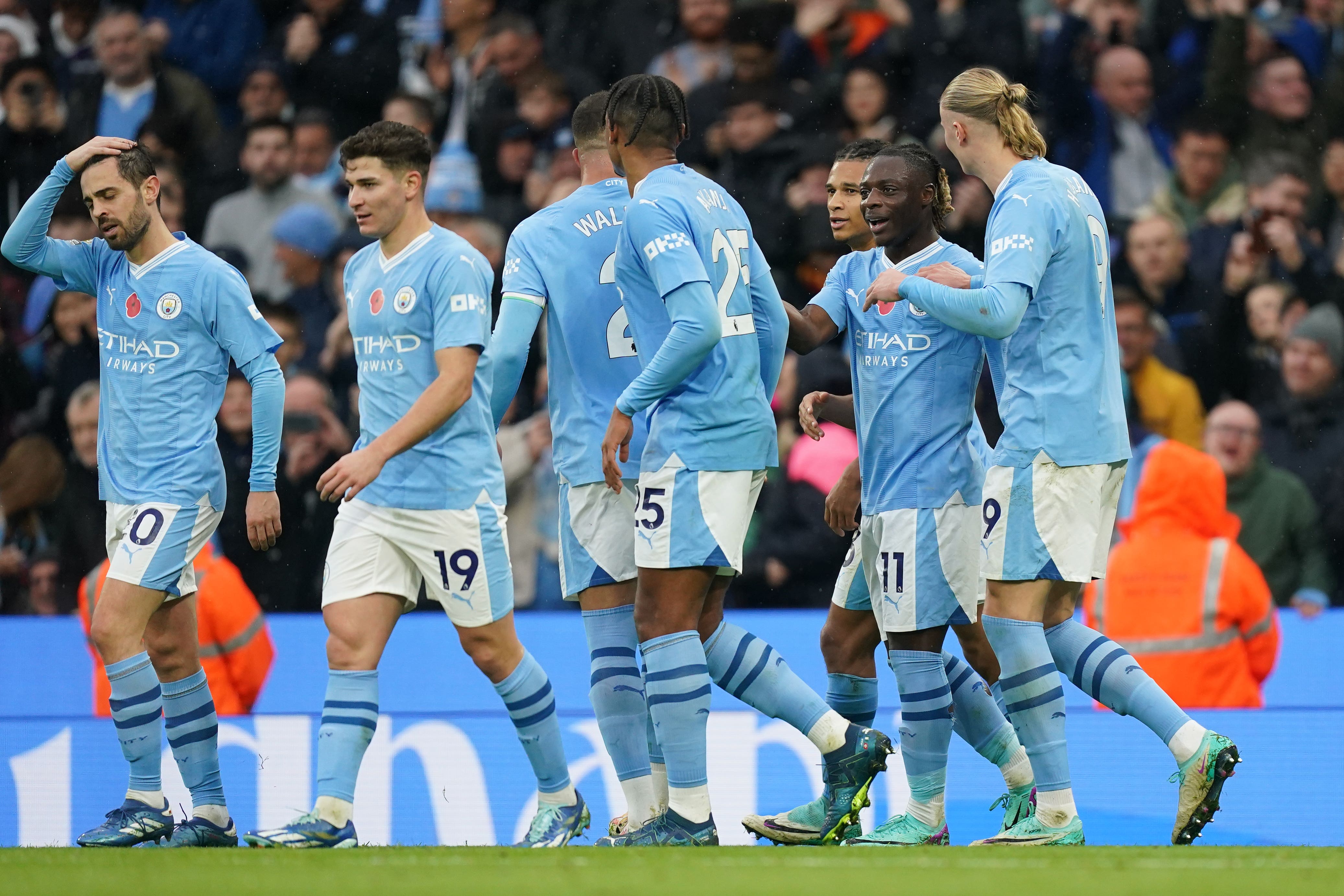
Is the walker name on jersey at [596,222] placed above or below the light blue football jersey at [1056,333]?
above

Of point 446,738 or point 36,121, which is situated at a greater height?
point 36,121

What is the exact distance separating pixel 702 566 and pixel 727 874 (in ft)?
3.47

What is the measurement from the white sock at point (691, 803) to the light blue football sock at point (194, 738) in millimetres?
1533

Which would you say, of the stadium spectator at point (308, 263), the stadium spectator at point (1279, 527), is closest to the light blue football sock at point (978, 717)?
the stadium spectator at point (1279, 527)

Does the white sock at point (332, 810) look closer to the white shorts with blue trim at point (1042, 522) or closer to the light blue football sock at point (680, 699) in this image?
the light blue football sock at point (680, 699)

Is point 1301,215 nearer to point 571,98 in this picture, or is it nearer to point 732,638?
point 571,98

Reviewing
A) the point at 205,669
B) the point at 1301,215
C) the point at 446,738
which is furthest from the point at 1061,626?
the point at 1301,215

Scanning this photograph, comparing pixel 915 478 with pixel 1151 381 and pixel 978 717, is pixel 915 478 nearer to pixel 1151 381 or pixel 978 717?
pixel 978 717

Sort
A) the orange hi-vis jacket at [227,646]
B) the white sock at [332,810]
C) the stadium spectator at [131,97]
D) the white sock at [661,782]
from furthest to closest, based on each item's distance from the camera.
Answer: the stadium spectator at [131,97]
the orange hi-vis jacket at [227,646]
the white sock at [661,782]
the white sock at [332,810]

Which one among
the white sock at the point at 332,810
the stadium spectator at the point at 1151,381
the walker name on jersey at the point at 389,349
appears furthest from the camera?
the stadium spectator at the point at 1151,381

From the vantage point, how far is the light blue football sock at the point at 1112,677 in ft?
14.0

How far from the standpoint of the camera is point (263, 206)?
9203 mm

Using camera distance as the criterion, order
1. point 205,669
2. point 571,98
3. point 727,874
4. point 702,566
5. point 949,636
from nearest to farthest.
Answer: point 727,874 < point 702,566 < point 205,669 < point 949,636 < point 571,98

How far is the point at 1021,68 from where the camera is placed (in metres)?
8.91
